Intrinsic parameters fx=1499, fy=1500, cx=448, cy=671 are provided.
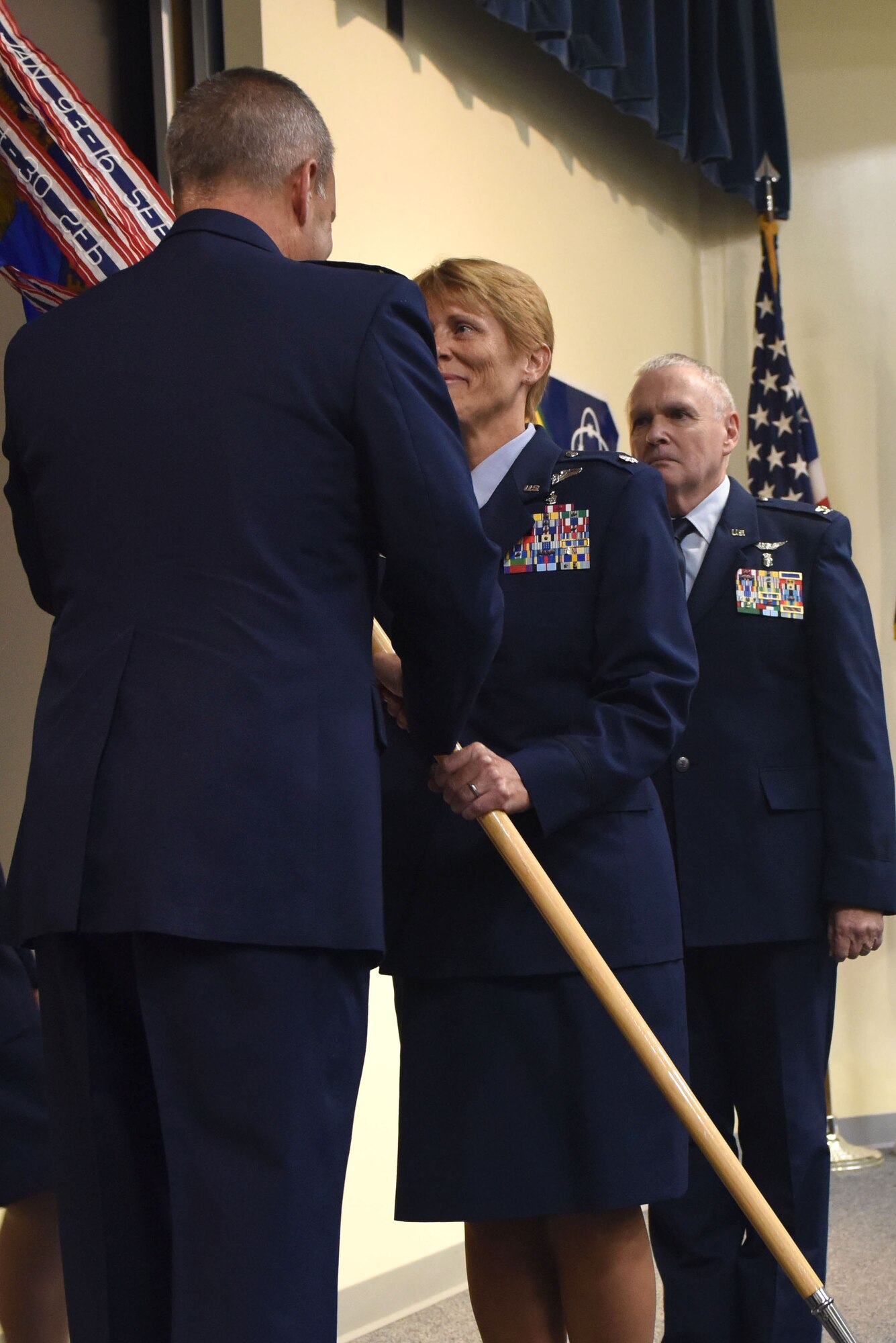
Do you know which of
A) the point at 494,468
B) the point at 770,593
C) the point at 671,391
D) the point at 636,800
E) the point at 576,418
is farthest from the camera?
the point at 576,418

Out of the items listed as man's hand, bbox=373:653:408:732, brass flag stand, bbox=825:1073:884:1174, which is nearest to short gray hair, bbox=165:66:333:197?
man's hand, bbox=373:653:408:732

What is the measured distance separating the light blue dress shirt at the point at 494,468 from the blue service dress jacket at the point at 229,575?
0.50 meters

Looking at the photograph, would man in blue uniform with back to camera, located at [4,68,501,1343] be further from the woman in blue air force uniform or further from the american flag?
the american flag

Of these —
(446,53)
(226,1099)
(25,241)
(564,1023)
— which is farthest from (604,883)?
(446,53)

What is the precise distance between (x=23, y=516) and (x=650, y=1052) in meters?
0.85

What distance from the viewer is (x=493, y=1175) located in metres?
1.65

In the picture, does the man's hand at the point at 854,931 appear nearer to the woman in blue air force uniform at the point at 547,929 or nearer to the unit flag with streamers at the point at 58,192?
the woman in blue air force uniform at the point at 547,929

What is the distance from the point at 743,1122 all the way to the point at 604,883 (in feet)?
2.75

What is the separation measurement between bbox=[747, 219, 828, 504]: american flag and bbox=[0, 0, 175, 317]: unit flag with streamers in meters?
3.02

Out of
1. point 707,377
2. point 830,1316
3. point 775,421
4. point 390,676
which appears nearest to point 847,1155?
point 775,421

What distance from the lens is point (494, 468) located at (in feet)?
6.28

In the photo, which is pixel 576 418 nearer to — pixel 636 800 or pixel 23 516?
pixel 636 800

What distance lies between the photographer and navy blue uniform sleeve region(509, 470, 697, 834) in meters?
1.67

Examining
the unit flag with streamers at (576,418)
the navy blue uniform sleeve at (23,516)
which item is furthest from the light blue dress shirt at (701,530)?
the unit flag with streamers at (576,418)
